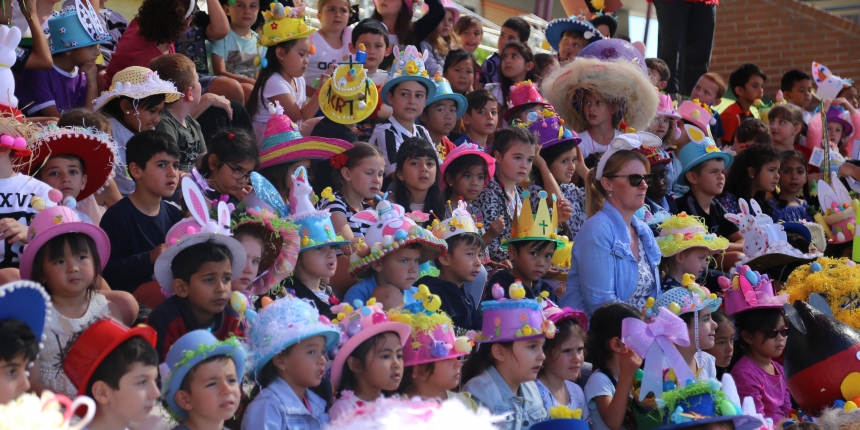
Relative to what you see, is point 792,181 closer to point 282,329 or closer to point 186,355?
point 282,329

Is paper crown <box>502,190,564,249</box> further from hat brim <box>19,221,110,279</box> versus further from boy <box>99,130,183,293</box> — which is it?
hat brim <box>19,221,110,279</box>

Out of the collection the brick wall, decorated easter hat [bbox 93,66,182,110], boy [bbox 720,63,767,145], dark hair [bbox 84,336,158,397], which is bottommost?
the brick wall

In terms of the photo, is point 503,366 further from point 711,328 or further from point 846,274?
point 846,274

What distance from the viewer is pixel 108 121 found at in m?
5.60

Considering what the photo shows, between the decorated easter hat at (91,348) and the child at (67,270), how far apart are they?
0.50 m

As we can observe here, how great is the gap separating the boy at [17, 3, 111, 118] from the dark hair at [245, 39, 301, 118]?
1006 millimetres

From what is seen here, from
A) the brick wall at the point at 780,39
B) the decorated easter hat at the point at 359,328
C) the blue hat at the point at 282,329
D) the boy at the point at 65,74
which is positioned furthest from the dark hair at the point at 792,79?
the blue hat at the point at 282,329

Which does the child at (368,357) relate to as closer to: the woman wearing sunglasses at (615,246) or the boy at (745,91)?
the woman wearing sunglasses at (615,246)

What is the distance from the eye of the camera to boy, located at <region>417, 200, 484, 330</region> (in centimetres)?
561

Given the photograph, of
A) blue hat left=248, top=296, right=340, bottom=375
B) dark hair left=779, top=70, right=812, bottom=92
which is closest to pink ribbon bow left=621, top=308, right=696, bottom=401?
blue hat left=248, top=296, right=340, bottom=375

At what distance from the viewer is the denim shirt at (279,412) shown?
4043mm

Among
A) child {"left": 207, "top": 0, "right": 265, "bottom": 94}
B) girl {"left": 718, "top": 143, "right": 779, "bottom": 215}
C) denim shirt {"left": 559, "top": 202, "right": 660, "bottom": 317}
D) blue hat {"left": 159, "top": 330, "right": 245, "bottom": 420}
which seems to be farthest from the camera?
girl {"left": 718, "top": 143, "right": 779, "bottom": 215}

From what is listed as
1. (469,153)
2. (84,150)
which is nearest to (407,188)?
(469,153)

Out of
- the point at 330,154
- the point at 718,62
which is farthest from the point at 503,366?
the point at 718,62
